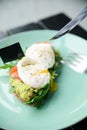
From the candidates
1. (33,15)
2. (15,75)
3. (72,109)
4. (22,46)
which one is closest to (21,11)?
(33,15)

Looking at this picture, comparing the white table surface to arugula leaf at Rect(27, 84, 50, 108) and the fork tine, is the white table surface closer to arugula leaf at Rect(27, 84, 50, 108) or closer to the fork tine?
the fork tine

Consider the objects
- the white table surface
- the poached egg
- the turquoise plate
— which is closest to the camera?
the turquoise plate

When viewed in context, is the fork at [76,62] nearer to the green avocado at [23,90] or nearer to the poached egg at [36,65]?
the poached egg at [36,65]

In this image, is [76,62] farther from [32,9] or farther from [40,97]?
[32,9]

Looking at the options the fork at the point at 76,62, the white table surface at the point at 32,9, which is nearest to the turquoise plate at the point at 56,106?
the fork at the point at 76,62

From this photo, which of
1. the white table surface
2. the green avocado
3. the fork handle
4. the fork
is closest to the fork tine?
the fork

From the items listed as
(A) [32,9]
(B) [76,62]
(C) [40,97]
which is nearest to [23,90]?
(C) [40,97]
